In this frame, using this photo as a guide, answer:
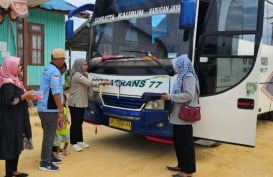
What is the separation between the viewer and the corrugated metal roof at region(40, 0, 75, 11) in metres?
13.1

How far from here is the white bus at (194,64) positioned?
5605mm

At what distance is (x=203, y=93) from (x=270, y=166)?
5.45ft

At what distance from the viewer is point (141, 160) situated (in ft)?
21.0

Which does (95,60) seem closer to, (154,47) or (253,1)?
(154,47)

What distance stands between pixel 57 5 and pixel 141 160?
8.84 m

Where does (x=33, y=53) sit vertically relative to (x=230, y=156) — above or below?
above

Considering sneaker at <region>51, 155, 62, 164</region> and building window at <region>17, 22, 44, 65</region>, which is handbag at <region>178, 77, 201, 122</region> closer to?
sneaker at <region>51, 155, 62, 164</region>

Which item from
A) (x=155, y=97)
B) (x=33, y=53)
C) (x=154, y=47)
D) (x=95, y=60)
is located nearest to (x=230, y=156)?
(x=155, y=97)

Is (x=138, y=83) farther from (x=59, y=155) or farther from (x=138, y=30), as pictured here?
(x=59, y=155)

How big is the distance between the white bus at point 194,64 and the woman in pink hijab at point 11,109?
1898 millimetres

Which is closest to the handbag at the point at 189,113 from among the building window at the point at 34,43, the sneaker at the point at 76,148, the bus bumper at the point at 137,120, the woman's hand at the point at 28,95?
the bus bumper at the point at 137,120

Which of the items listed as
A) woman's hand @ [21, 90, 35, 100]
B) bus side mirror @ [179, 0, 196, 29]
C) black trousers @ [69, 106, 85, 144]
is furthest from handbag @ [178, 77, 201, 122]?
black trousers @ [69, 106, 85, 144]

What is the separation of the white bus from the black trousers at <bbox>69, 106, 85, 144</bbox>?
0.42 meters

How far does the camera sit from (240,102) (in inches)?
222
